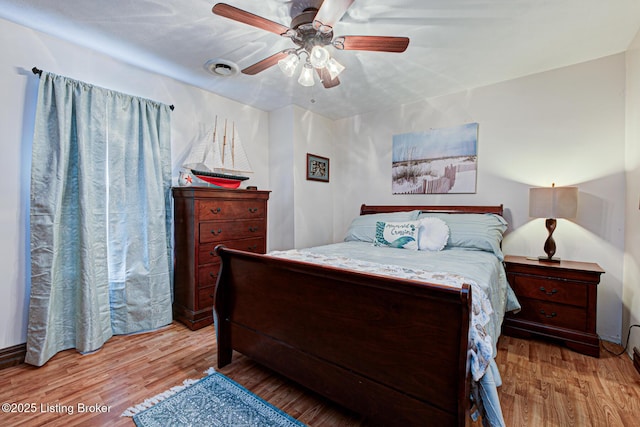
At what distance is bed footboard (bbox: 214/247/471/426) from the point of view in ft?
3.61

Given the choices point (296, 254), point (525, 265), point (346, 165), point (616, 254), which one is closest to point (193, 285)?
point (296, 254)

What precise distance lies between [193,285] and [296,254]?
1045mm

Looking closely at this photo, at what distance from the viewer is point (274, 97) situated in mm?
3205

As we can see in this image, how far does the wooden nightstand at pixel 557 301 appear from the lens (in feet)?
6.97

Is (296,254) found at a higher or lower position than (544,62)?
lower

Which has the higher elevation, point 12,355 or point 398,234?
point 398,234

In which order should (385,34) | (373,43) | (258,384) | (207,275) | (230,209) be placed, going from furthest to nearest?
(230,209) → (207,275) → (385,34) → (258,384) → (373,43)

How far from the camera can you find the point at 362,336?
4.35 ft

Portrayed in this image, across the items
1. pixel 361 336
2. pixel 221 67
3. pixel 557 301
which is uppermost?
pixel 221 67

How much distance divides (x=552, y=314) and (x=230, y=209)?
2876mm

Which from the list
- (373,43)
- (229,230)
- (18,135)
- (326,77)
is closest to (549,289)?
(373,43)

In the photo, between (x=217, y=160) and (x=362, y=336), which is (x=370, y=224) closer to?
(x=217, y=160)

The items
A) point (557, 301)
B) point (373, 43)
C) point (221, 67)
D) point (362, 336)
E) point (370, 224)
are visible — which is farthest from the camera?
point (370, 224)

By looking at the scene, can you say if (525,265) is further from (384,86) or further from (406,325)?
(384,86)
